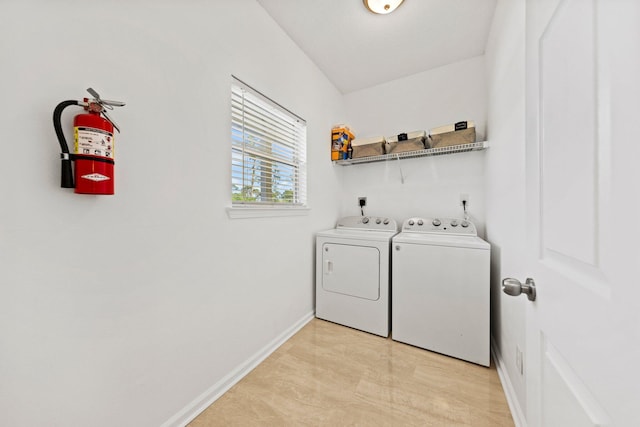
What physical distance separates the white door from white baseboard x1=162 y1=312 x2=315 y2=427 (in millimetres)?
1510

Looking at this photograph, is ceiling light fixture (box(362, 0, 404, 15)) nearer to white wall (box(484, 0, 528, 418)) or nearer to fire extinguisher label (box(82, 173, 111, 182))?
white wall (box(484, 0, 528, 418))

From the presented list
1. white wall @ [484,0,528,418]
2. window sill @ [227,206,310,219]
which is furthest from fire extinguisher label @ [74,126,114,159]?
white wall @ [484,0,528,418]

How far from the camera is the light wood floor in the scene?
4.15 feet

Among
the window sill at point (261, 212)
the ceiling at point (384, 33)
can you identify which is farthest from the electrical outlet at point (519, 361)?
the ceiling at point (384, 33)

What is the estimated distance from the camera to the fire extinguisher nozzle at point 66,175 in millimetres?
796

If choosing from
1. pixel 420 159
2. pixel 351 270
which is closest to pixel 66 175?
pixel 351 270

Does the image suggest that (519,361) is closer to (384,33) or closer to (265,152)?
(265,152)

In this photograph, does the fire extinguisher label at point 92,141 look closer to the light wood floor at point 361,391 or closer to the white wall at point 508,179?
the light wood floor at point 361,391

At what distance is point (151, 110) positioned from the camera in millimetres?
1093

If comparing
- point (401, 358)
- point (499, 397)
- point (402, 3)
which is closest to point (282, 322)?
point (401, 358)

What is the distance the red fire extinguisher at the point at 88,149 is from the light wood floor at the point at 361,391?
1.31 metres

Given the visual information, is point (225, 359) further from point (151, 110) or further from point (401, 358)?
→ point (151, 110)

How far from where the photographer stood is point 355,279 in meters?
2.17

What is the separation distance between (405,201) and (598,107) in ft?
7.55
